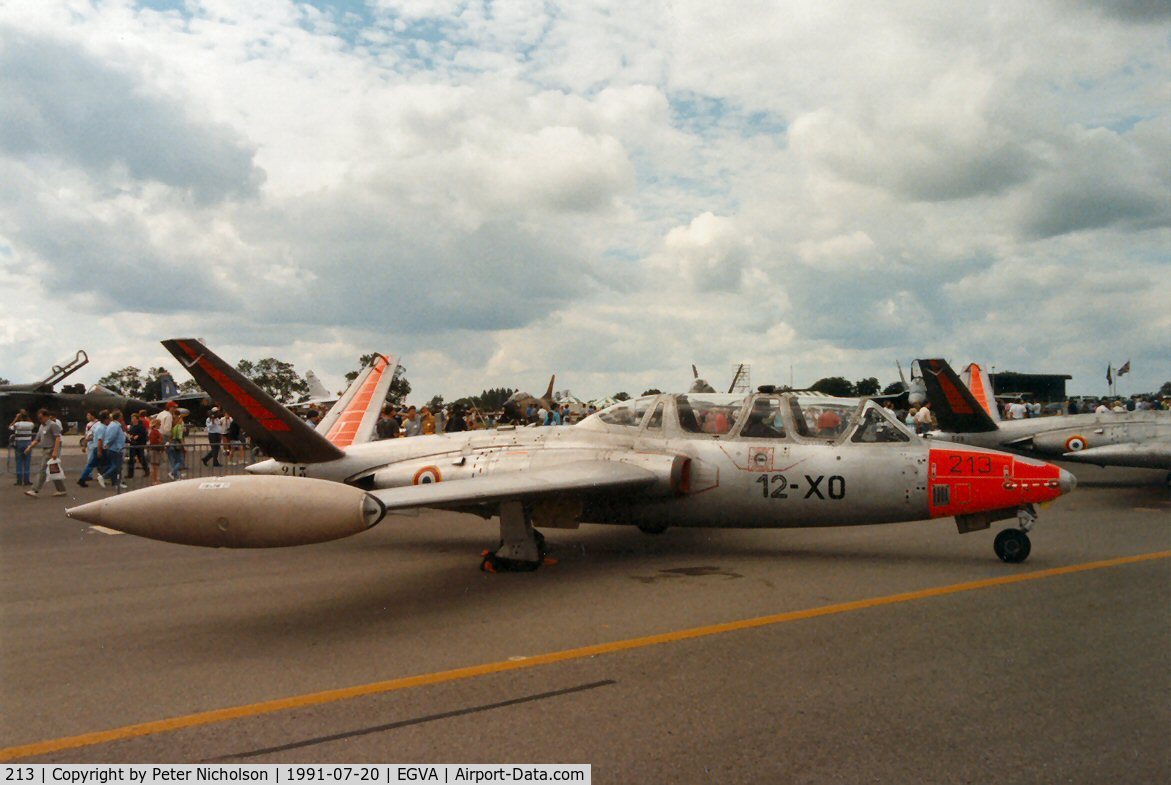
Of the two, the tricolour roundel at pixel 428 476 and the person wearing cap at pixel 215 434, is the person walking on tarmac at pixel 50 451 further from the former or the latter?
the tricolour roundel at pixel 428 476

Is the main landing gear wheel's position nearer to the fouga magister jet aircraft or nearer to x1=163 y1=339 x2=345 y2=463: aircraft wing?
the fouga magister jet aircraft

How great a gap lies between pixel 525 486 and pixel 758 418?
321cm

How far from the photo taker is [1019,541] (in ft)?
28.9

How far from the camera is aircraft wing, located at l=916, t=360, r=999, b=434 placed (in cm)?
1891

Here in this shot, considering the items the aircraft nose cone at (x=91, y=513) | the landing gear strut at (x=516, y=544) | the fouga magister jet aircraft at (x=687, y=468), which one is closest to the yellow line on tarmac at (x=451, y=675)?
the fouga magister jet aircraft at (x=687, y=468)

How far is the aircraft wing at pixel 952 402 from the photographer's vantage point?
18906 millimetres

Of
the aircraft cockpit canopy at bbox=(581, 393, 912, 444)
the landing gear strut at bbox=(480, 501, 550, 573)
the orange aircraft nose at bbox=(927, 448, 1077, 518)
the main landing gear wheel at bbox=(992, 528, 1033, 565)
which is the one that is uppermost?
the aircraft cockpit canopy at bbox=(581, 393, 912, 444)

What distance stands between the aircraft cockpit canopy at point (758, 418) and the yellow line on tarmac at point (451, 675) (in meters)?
2.13

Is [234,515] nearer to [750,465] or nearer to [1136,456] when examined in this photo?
[750,465]

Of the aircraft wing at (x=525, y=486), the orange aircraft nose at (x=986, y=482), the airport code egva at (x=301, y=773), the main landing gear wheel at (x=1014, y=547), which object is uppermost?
the aircraft wing at (x=525, y=486)

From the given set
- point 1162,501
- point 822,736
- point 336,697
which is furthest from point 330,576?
point 1162,501

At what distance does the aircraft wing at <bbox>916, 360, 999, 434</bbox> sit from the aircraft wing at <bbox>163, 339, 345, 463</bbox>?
14580mm

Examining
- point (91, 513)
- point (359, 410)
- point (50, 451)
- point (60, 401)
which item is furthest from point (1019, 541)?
point (60, 401)

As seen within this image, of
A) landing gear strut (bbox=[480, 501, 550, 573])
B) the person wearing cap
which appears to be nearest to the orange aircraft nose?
landing gear strut (bbox=[480, 501, 550, 573])
